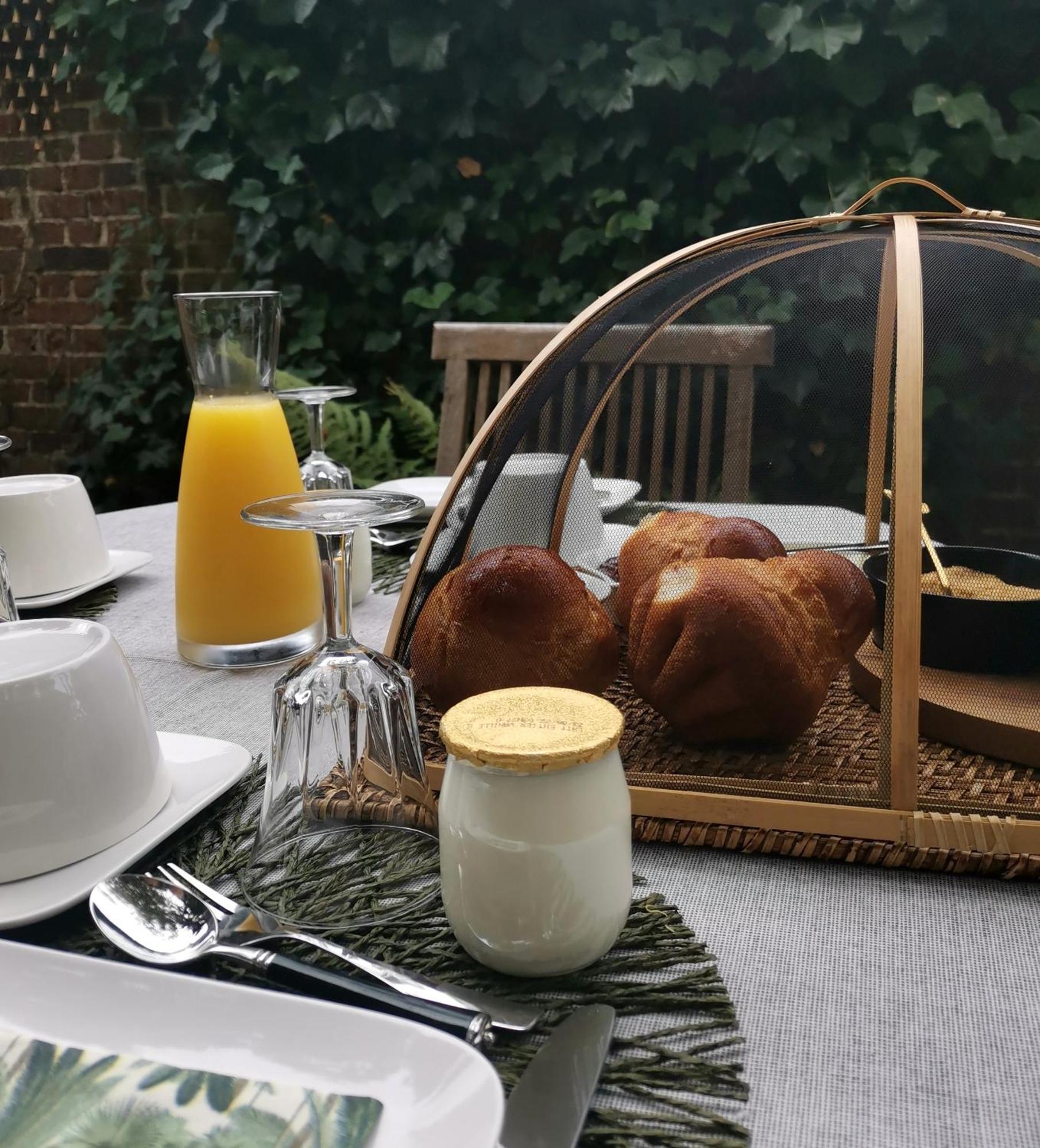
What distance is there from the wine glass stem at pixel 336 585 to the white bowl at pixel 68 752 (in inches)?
4.0

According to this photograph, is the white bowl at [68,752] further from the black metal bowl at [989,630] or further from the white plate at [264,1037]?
the black metal bowl at [989,630]

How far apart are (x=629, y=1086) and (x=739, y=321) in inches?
17.4

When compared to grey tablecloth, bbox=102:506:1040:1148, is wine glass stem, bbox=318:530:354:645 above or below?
above

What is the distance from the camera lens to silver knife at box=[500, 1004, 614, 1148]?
348 millimetres

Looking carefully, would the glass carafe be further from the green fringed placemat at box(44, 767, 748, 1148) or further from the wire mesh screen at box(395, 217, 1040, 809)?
the green fringed placemat at box(44, 767, 748, 1148)

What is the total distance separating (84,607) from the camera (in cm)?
97

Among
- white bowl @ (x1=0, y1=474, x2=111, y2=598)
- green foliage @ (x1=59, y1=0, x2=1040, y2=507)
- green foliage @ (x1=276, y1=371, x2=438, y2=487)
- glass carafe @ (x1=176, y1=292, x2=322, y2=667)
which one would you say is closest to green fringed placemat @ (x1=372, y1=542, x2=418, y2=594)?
glass carafe @ (x1=176, y1=292, x2=322, y2=667)

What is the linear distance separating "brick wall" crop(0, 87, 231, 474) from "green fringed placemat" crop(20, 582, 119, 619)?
211cm

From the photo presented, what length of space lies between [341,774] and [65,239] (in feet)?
10.0

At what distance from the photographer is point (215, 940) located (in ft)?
1.48

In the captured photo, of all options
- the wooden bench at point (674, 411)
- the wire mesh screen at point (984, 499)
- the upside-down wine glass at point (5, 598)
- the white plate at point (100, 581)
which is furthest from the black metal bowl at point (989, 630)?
the white plate at point (100, 581)

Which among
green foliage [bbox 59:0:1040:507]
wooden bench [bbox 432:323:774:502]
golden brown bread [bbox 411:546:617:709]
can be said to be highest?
green foliage [bbox 59:0:1040:507]

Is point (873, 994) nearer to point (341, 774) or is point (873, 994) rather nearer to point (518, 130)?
point (341, 774)

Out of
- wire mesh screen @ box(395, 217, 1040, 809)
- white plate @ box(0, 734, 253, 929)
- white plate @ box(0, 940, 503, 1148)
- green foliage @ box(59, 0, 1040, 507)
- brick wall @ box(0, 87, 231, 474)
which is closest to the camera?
white plate @ box(0, 940, 503, 1148)
